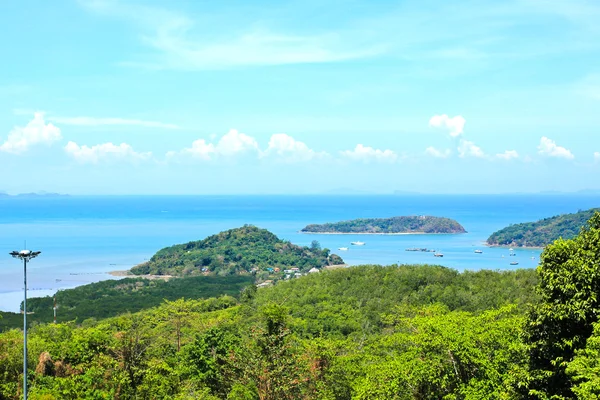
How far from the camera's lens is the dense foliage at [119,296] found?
1886 inches

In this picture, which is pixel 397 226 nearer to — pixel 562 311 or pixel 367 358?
pixel 367 358

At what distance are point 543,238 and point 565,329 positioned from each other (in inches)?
3986

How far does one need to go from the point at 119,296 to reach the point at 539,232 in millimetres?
81956

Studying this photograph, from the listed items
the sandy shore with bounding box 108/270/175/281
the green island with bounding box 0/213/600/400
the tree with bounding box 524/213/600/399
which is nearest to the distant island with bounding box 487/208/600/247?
the sandy shore with bounding box 108/270/175/281

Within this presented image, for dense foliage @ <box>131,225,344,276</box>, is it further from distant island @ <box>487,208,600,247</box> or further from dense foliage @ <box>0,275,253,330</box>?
distant island @ <box>487,208,600,247</box>

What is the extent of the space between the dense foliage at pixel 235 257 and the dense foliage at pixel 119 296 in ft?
23.4

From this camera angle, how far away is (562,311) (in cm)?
953

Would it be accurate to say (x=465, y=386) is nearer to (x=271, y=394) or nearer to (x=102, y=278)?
(x=271, y=394)

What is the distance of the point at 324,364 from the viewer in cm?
1625

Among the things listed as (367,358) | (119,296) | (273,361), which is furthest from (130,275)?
(273,361)

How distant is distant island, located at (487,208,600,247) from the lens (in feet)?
320

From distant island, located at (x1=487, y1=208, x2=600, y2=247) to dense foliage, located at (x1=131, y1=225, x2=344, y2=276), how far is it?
132 ft

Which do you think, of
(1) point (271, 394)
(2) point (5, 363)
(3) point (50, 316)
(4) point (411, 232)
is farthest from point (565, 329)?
(4) point (411, 232)

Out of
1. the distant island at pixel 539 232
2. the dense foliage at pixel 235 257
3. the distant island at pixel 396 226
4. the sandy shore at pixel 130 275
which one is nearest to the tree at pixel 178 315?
the sandy shore at pixel 130 275
